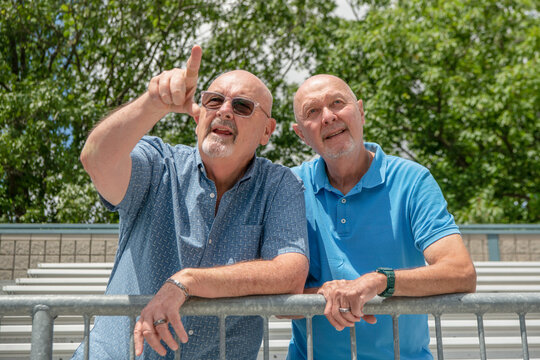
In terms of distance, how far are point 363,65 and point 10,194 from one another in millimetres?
8137

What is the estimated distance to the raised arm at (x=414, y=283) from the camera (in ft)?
5.40

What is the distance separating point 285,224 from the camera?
1880 millimetres

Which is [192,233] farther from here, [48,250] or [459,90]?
[459,90]

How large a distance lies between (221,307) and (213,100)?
0.85 m

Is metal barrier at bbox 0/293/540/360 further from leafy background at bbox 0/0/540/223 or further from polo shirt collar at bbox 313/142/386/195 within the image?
leafy background at bbox 0/0/540/223

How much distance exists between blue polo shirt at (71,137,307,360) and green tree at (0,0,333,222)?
784 cm

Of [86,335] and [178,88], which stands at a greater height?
[178,88]

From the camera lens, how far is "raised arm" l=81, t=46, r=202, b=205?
5.47 feet

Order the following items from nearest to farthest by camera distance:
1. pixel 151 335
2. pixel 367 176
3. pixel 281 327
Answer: pixel 151 335 → pixel 367 176 → pixel 281 327

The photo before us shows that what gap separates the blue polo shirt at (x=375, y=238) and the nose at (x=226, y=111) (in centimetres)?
56

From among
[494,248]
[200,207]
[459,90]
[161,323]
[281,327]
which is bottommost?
[281,327]

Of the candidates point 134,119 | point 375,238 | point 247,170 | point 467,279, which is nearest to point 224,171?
point 247,170


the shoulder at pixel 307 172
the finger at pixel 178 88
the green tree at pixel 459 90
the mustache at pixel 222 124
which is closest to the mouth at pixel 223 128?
the mustache at pixel 222 124

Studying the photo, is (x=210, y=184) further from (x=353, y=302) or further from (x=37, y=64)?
(x=37, y=64)
